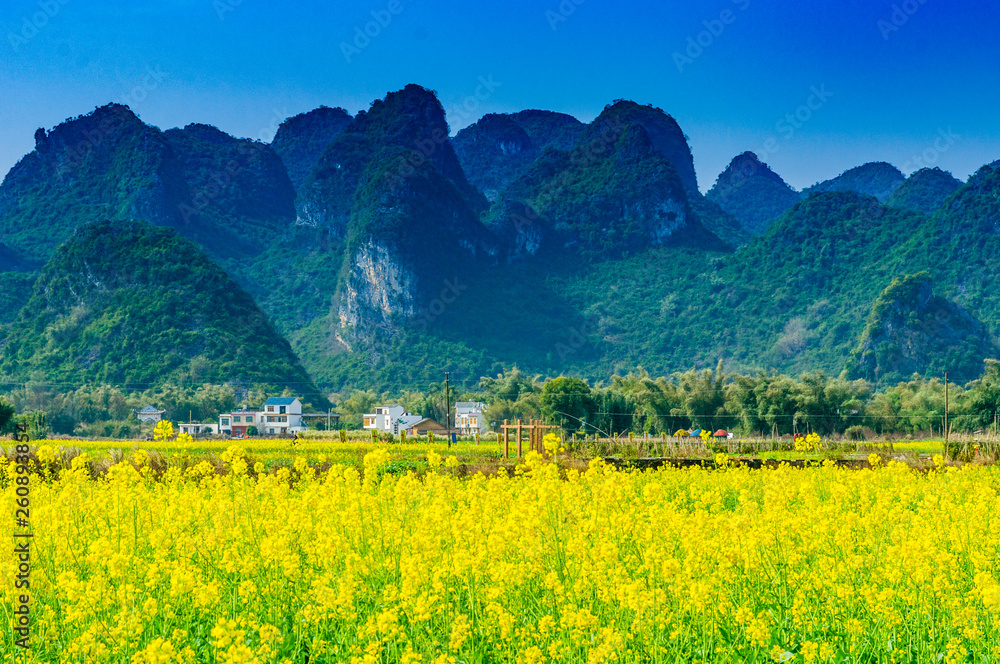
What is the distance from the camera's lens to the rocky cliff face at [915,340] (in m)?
104

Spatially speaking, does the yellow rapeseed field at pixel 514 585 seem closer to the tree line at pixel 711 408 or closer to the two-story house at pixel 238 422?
the tree line at pixel 711 408

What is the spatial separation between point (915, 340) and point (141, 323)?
81.7 metres

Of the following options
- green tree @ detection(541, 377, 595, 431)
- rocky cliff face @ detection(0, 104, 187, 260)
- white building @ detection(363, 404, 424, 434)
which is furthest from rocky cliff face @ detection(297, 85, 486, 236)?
green tree @ detection(541, 377, 595, 431)

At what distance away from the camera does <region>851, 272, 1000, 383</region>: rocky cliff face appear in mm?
103688

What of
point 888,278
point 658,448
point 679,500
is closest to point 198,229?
point 888,278

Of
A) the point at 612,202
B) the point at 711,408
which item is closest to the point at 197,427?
the point at 711,408

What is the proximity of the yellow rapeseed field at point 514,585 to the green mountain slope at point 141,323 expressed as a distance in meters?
79.3

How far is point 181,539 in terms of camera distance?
5.89 metres

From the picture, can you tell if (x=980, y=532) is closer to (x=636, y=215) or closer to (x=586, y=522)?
(x=586, y=522)

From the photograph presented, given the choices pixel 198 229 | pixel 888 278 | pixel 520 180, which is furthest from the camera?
pixel 520 180

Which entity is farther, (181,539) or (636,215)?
(636,215)

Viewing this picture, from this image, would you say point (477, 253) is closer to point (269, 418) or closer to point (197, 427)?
point (269, 418)

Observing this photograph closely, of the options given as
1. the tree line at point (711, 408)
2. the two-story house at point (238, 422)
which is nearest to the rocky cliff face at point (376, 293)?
the two-story house at point (238, 422)

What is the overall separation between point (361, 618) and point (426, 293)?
135m
